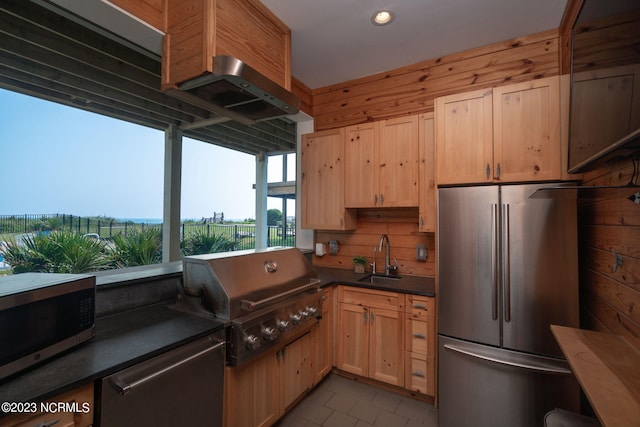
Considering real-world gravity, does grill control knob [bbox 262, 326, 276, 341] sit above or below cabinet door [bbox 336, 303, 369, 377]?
above

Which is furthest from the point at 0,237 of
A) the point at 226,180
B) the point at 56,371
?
the point at 226,180

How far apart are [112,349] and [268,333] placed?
76 cm

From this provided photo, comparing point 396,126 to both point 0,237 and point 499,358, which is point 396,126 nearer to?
point 499,358

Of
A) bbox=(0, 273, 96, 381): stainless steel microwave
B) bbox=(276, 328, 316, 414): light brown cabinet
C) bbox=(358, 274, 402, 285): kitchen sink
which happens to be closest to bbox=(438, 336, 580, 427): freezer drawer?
bbox=(358, 274, 402, 285): kitchen sink

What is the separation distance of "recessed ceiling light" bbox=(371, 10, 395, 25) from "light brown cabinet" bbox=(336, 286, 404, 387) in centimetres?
212

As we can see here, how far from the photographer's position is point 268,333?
5.43 feet

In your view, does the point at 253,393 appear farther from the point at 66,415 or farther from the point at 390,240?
the point at 390,240

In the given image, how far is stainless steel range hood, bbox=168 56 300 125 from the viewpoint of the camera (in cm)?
145

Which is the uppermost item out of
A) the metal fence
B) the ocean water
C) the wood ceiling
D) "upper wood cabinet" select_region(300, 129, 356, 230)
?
the wood ceiling

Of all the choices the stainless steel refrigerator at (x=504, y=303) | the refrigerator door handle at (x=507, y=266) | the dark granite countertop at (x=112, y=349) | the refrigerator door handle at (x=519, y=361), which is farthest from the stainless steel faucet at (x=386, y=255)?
the dark granite countertop at (x=112, y=349)

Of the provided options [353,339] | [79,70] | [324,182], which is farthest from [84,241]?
[353,339]

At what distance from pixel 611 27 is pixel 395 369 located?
2378mm

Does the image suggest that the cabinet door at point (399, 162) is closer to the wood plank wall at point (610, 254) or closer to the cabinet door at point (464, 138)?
the cabinet door at point (464, 138)

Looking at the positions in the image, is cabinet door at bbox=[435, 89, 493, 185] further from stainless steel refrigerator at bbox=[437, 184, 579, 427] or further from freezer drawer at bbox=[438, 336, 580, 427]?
freezer drawer at bbox=[438, 336, 580, 427]
